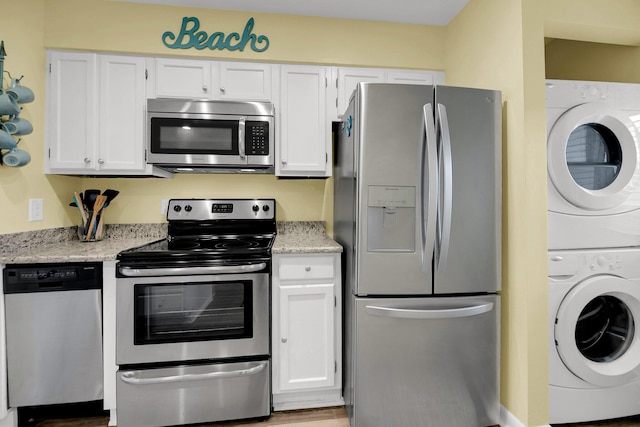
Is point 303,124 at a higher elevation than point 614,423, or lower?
higher

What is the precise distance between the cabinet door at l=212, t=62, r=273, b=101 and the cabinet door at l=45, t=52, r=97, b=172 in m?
0.81

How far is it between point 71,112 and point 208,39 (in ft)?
3.34

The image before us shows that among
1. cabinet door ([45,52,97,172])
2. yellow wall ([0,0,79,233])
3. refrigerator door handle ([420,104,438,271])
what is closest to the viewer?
refrigerator door handle ([420,104,438,271])

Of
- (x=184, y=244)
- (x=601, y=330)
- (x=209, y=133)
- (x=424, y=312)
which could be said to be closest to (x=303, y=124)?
(x=209, y=133)

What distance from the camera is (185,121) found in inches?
83.4

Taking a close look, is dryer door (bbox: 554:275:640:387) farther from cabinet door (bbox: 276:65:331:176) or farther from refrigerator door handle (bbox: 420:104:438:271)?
cabinet door (bbox: 276:65:331:176)

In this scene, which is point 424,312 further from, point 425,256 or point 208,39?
point 208,39

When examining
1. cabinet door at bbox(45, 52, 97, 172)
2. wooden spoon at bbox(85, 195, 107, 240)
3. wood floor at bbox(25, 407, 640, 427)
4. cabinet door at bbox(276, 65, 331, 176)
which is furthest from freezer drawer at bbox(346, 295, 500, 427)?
cabinet door at bbox(45, 52, 97, 172)

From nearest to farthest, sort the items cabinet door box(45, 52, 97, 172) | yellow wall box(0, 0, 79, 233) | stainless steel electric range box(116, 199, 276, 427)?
stainless steel electric range box(116, 199, 276, 427)
yellow wall box(0, 0, 79, 233)
cabinet door box(45, 52, 97, 172)

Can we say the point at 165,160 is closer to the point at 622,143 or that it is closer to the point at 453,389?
the point at 453,389

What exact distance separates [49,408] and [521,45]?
3256 mm

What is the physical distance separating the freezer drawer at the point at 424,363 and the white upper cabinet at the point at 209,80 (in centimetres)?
160

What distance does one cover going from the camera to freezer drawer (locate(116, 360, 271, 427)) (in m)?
1.75

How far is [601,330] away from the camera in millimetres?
1892
